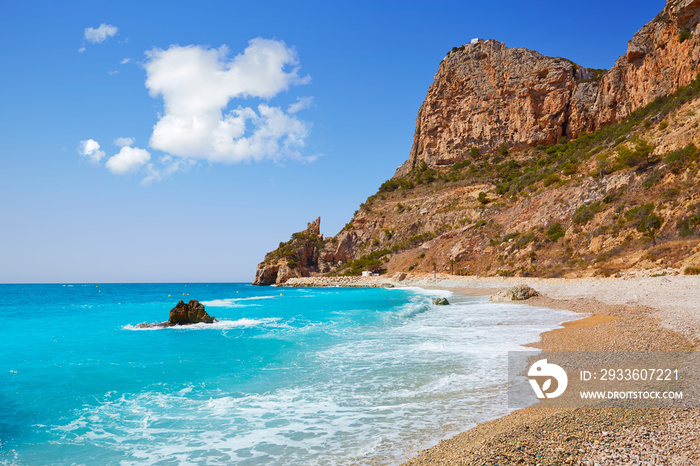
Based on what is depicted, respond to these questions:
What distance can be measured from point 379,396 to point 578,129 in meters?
81.6

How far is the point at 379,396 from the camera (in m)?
7.70

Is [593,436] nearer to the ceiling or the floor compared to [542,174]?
nearer to the floor

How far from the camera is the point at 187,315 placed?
22.2 meters

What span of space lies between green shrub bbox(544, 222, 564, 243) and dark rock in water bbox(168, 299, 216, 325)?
111 feet

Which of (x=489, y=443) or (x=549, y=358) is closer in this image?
(x=489, y=443)

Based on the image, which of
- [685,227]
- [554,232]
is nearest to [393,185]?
[554,232]

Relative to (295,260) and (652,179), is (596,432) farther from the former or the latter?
(295,260)

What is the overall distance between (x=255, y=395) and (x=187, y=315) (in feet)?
51.7

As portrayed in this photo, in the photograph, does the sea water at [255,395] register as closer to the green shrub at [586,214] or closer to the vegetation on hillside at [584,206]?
the vegetation on hillside at [584,206]

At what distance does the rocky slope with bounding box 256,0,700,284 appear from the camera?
31562mm

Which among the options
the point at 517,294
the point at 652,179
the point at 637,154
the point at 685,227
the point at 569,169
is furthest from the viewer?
the point at 569,169

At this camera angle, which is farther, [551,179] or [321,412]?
[551,179]

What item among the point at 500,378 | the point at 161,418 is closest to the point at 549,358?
the point at 500,378

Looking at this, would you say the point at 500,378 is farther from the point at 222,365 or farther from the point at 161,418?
the point at 222,365
